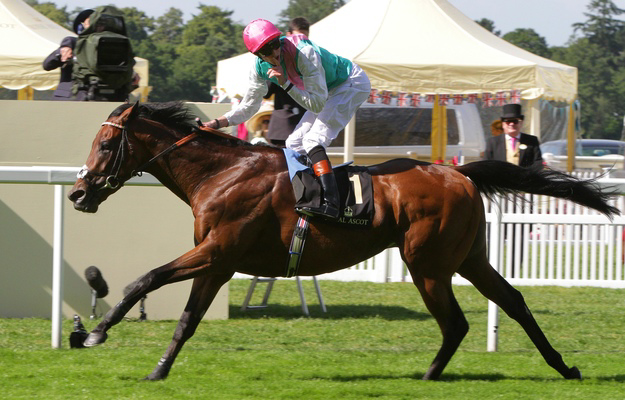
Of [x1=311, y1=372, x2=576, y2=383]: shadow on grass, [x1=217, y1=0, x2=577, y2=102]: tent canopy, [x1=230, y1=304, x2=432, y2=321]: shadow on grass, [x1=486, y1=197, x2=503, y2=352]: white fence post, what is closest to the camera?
[x1=311, y1=372, x2=576, y2=383]: shadow on grass

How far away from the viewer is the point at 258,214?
17.5ft

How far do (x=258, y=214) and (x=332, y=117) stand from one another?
2.37ft

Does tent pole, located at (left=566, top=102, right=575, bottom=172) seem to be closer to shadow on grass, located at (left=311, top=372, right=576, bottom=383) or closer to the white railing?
shadow on grass, located at (left=311, top=372, right=576, bottom=383)

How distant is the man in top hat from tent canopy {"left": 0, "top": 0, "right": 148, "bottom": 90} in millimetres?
8262

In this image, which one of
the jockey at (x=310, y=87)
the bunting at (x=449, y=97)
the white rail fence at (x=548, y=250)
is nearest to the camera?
the jockey at (x=310, y=87)

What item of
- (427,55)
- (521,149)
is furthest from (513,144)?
(427,55)

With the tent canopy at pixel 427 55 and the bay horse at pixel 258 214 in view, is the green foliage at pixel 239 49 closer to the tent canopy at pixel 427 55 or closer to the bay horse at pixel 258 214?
the tent canopy at pixel 427 55

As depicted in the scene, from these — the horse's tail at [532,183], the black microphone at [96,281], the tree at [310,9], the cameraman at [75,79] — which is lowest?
the black microphone at [96,281]

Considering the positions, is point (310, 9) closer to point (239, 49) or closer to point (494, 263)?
point (239, 49)

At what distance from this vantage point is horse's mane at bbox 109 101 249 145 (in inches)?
218

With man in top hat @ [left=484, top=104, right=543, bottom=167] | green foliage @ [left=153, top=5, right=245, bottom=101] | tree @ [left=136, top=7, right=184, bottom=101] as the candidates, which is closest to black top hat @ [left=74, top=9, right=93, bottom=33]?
man in top hat @ [left=484, top=104, right=543, bottom=167]

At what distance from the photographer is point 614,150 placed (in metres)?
30.7

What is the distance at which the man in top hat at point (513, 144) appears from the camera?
342 inches

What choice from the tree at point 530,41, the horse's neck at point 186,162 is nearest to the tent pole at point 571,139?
the horse's neck at point 186,162
